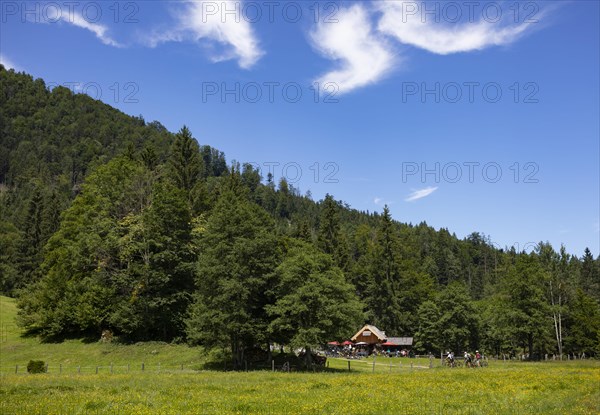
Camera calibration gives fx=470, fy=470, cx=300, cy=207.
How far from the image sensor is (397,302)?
107m

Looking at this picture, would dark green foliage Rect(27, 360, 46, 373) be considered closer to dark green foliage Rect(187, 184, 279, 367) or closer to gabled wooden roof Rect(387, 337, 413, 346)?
dark green foliage Rect(187, 184, 279, 367)

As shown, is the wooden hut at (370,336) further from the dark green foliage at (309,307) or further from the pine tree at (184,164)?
the dark green foliage at (309,307)

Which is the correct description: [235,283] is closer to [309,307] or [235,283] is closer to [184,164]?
[309,307]

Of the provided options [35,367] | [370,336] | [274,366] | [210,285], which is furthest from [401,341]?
[35,367]

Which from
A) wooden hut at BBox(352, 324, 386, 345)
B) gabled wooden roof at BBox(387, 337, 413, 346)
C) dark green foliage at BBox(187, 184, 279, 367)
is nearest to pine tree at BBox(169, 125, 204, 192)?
dark green foliage at BBox(187, 184, 279, 367)

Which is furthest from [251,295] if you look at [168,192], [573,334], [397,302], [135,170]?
[573,334]

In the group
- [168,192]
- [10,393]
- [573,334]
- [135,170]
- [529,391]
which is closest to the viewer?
[10,393]

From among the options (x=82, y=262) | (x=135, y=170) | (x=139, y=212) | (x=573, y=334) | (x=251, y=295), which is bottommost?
(x=573, y=334)

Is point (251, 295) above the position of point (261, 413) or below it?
above

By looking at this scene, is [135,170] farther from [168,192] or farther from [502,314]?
[502,314]

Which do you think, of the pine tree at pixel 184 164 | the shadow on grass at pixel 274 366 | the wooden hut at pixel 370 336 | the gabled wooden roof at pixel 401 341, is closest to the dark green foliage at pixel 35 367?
the shadow on grass at pixel 274 366

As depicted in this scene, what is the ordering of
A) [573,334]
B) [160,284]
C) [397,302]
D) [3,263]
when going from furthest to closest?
[3,263] → [397,302] → [573,334] → [160,284]

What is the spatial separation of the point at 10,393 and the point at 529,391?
91.5 feet

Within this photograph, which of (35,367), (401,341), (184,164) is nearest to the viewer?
(35,367)
